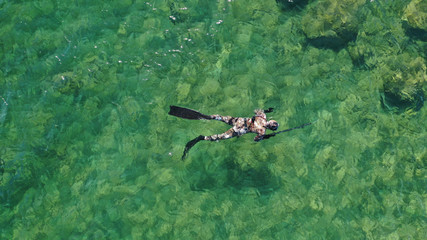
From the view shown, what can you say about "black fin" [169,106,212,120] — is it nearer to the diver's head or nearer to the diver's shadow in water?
the diver's shadow in water

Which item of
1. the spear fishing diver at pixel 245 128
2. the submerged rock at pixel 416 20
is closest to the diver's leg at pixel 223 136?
the spear fishing diver at pixel 245 128

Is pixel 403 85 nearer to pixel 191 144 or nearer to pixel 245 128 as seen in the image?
pixel 245 128

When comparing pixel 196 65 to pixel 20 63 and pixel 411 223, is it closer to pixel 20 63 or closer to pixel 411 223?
pixel 20 63

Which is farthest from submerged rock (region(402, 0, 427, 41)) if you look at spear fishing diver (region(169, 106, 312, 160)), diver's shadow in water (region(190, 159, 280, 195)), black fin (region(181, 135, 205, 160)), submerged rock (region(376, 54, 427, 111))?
black fin (region(181, 135, 205, 160))

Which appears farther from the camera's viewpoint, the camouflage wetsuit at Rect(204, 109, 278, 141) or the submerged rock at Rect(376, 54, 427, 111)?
the submerged rock at Rect(376, 54, 427, 111)

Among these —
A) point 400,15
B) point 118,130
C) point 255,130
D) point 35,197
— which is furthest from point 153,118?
point 400,15

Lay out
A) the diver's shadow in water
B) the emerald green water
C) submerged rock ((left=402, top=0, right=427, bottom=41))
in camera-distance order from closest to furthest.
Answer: the emerald green water < the diver's shadow in water < submerged rock ((left=402, top=0, right=427, bottom=41))
